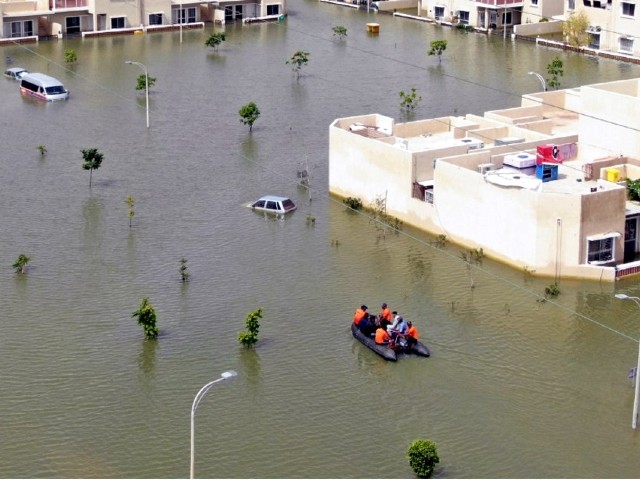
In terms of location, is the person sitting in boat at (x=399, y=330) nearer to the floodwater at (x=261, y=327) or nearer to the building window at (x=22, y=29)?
the floodwater at (x=261, y=327)

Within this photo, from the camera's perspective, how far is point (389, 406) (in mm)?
32969

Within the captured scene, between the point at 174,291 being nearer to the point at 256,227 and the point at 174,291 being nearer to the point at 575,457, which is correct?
the point at 256,227

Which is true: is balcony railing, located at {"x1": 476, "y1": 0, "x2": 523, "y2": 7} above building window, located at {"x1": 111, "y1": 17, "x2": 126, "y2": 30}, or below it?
above

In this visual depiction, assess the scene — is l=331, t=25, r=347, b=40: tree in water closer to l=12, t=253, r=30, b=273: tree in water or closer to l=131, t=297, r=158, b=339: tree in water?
l=12, t=253, r=30, b=273: tree in water

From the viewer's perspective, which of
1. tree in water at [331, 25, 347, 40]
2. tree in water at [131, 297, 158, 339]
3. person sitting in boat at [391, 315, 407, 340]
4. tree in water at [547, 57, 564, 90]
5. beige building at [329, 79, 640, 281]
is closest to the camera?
person sitting in boat at [391, 315, 407, 340]

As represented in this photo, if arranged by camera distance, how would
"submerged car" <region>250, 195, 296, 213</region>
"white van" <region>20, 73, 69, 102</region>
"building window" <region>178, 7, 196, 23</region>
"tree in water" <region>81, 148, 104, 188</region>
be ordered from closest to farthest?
"submerged car" <region>250, 195, 296, 213</region>, "tree in water" <region>81, 148, 104, 188</region>, "white van" <region>20, 73, 69, 102</region>, "building window" <region>178, 7, 196, 23</region>

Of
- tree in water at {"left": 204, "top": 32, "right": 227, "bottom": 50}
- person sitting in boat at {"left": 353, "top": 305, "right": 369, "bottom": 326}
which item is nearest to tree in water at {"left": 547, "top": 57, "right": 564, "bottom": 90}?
tree in water at {"left": 204, "top": 32, "right": 227, "bottom": 50}

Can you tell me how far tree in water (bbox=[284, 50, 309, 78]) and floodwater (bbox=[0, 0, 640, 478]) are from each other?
7186mm

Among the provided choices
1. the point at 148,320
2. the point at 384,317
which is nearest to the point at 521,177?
the point at 384,317

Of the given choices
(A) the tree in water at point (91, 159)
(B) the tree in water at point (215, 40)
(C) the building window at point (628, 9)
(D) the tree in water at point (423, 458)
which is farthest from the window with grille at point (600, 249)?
(B) the tree in water at point (215, 40)

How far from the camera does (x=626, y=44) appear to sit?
71125 millimetres

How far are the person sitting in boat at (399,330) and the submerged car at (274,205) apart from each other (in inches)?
467

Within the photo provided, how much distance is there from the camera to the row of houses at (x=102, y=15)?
7362 cm

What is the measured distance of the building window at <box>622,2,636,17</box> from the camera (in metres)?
70.6
